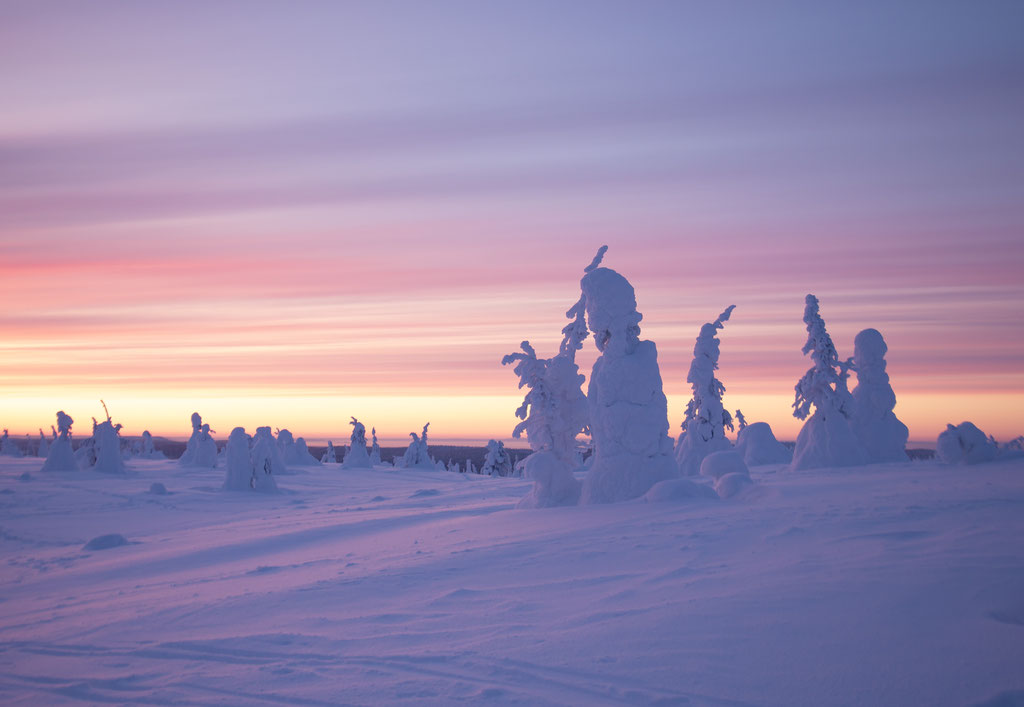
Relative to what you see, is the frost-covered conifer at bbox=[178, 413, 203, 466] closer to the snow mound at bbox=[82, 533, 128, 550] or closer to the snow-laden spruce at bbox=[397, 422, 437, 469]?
the snow-laden spruce at bbox=[397, 422, 437, 469]

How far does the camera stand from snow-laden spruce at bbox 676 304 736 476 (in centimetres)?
3478

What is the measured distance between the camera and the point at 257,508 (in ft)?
90.4

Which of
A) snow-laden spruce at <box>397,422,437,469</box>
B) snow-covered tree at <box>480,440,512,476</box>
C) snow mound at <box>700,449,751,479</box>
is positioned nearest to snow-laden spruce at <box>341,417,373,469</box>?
snow-laden spruce at <box>397,422,437,469</box>

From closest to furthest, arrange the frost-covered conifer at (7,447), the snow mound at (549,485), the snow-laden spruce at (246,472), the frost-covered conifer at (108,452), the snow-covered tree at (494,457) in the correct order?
the snow mound at (549,485) < the snow-laden spruce at (246,472) < the frost-covered conifer at (108,452) < the snow-covered tree at (494,457) < the frost-covered conifer at (7,447)

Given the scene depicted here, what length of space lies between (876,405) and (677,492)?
19094 mm

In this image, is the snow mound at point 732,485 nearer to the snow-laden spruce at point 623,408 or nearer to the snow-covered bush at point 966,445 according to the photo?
the snow-laden spruce at point 623,408

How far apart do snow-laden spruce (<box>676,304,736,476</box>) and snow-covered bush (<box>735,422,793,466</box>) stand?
1368 mm

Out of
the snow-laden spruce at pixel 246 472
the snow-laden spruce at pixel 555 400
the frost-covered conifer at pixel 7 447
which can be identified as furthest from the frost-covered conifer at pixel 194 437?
the snow-laden spruce at pixel 555 400

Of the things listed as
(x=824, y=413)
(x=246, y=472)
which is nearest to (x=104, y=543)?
(x=246, y=472)

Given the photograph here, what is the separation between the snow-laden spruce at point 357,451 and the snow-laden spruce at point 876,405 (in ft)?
137

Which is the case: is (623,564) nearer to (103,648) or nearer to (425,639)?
(425,639)

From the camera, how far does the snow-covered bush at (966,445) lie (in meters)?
21.9

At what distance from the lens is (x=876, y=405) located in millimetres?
29406

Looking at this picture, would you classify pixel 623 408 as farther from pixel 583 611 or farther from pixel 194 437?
pixel 194 437
